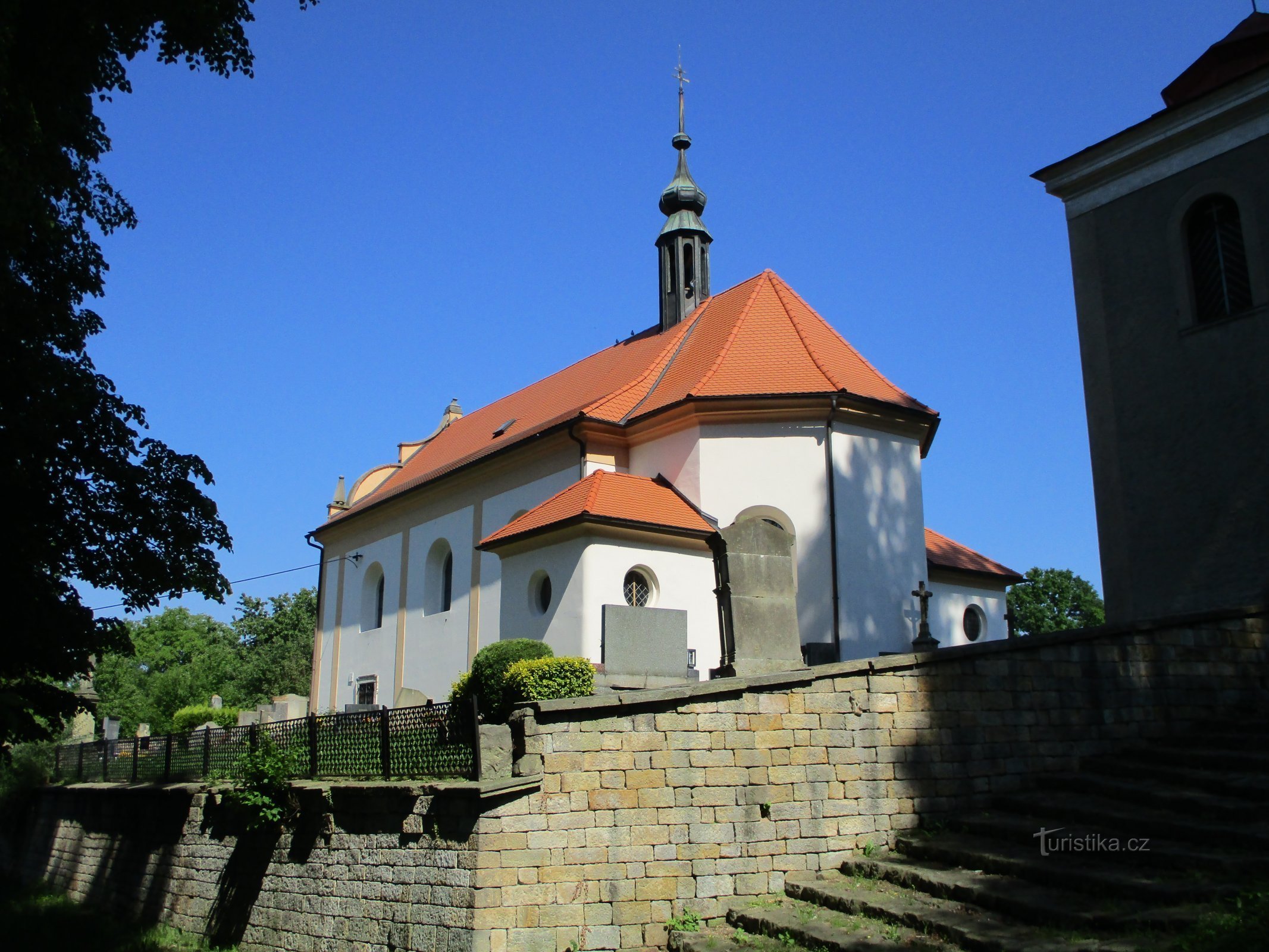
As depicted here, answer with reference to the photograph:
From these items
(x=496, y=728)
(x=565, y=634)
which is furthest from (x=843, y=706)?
(x=565, y=634)

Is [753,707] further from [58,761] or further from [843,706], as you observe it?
[58,761]

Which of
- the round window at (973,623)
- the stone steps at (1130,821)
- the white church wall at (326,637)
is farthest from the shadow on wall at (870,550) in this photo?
the white church wall at (326,637)

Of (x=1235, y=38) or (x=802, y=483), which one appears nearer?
(x=1235, y=38)

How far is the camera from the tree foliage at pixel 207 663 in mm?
46969

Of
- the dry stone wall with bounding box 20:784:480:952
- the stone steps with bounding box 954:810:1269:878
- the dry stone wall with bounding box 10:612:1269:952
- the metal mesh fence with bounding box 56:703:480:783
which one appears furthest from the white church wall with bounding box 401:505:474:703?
the stone steps with bounding box 954:810:1269:878

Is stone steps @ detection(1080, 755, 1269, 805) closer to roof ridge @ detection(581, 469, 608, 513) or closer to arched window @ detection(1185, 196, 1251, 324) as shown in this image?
arched window @ detection(1185, 196, 1251, 324)

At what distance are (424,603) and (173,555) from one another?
12663 millimetres

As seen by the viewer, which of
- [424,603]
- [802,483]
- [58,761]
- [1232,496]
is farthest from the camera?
[424,603]

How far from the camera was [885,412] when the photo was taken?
65.2 ft

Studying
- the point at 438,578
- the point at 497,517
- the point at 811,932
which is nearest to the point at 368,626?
the point at 438,578

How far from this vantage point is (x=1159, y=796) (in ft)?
30.4

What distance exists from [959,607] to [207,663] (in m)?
38.6

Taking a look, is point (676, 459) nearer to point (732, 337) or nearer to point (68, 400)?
point (732, 337)

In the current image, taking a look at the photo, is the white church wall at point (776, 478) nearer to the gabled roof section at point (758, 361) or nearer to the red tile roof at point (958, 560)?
the gabled roof section at point (758, 361)
